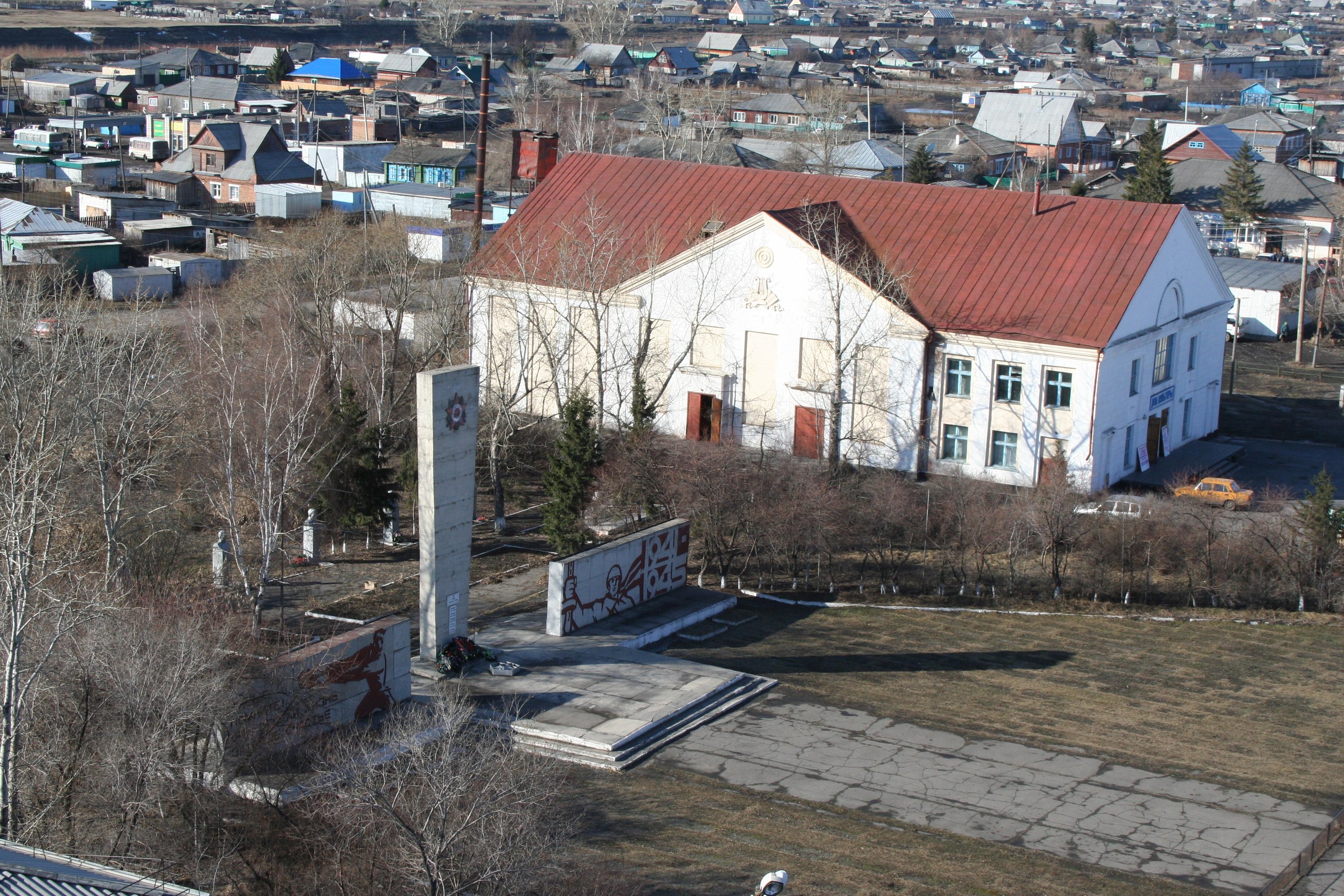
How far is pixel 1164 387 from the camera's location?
36.3m

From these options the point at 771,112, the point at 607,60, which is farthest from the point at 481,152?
the point at 607,60

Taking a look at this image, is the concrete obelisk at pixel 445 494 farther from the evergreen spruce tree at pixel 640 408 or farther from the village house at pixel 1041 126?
the village house at pixel 1041 126

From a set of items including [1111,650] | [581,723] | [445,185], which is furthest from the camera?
[445,185]

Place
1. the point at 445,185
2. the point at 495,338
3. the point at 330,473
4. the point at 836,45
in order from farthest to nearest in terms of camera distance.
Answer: the point at 836,45, the point at 445,185, the point at 495,338, the point at 330,473

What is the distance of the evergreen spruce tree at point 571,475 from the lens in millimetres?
29703

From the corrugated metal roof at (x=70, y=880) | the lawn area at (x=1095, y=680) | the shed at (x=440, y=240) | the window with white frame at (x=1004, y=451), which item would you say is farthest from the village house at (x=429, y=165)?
the corrugated metal roof at (x=70, y=880)

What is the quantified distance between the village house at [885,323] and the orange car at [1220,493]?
2029 millimetres

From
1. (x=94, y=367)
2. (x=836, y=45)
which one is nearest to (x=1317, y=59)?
(x=836, y=45)

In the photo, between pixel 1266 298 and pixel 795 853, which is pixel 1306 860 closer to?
pixel 795 853

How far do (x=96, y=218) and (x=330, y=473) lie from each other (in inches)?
1800

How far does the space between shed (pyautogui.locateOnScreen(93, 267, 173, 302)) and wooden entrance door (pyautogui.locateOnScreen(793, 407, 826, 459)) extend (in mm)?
29176

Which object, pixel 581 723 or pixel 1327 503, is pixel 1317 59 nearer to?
pixel 1327 503

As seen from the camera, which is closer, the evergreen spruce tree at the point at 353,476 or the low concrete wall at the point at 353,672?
the low concrete wall at the point at 353,672

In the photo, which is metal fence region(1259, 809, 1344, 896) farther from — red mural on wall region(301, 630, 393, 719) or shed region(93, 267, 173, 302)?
shed region(93, 267, 173, 302)
